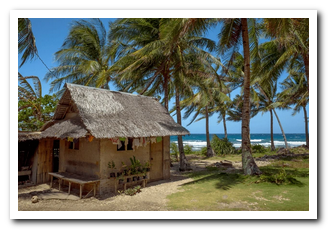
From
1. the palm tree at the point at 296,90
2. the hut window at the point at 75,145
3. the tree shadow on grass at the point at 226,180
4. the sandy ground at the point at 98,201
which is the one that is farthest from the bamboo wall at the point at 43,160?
the palm tree at the point at 296,90

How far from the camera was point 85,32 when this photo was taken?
11211mm

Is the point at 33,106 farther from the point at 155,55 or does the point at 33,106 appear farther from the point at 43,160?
the point at 155,55

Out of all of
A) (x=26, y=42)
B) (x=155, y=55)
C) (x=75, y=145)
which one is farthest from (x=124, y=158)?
(x=155, y=55)

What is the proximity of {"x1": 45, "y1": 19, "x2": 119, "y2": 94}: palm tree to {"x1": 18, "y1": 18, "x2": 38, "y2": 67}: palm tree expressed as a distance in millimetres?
5474

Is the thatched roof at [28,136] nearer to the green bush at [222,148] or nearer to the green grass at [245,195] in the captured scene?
the green grass at [245,195]

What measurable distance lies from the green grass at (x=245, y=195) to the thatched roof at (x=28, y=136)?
4.43 m

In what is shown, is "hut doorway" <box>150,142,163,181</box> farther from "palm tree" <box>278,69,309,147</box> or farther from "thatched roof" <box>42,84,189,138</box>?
"palm tree" <box>278,69,309,147</box>

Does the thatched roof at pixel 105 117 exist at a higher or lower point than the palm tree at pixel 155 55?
lower

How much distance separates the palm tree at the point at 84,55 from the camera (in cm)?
1108

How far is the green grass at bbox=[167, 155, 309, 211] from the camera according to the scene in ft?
14.3

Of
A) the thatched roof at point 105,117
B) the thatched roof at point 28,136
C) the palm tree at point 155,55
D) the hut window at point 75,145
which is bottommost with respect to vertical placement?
the hut window at point 75,145

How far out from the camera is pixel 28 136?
654 cm

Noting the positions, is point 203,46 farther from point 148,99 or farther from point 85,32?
point 85,32
